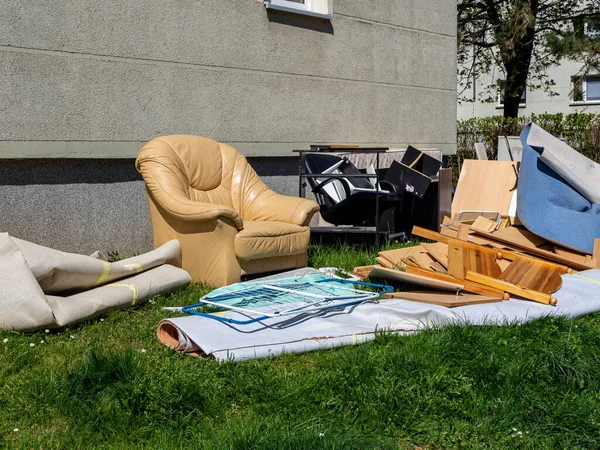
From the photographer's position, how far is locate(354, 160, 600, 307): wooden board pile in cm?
517

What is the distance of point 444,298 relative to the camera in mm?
4992

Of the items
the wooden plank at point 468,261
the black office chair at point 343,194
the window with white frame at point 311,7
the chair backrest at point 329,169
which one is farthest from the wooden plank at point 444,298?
the window with white frame at point 311,7

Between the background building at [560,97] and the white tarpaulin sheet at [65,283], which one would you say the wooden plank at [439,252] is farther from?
Answer: the background building at [560,97]

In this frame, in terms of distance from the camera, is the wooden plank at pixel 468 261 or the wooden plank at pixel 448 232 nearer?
the wooden plank at pixel 468 261

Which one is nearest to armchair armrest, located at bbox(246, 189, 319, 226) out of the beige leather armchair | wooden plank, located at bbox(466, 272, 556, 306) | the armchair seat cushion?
the beige leather armchair

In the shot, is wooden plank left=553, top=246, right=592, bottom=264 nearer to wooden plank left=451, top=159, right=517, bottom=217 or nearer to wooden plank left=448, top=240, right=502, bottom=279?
wooden plank left=448, top=240, right=502, bottom=279

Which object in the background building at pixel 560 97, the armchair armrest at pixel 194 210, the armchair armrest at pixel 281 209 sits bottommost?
the armchair armrest at pixel 281 209

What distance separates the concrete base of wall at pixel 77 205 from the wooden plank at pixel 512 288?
3.22 meters

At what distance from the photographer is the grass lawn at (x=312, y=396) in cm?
300

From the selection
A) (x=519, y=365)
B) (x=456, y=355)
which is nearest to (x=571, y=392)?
(x=519, y=365)

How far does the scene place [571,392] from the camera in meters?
3.61

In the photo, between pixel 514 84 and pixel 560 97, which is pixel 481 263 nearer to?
pixel 514 84

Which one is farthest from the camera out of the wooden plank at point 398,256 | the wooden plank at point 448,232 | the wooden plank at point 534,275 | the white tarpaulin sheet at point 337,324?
the wooden plank at point 448,232

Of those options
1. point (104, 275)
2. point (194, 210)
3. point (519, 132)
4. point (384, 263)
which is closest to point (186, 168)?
point (194, 210)
